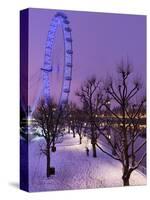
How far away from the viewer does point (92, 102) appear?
334 inches

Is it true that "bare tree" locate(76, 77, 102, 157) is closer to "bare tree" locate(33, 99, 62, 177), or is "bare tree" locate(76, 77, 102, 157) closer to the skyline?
the skyline

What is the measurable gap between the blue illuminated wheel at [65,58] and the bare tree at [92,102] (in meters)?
0.26

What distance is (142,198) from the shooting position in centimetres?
806

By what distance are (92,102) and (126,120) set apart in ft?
1.72

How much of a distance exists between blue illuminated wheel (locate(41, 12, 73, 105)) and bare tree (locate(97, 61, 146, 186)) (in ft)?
2.09

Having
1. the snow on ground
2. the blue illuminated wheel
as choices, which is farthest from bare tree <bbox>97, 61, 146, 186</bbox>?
the blue illuminated wheel

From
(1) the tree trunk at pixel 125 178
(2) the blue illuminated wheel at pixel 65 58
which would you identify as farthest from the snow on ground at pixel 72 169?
(2) the blue illuminated wheel at pixel 65 58

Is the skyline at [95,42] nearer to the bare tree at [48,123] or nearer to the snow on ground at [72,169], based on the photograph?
the bare tree at [48,123]

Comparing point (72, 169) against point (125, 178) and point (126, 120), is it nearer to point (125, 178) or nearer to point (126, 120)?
point (125, 178)

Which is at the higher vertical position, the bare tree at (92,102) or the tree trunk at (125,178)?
the bare tree at (92,102)

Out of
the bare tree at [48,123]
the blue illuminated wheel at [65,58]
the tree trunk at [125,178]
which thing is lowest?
the tree trunk at [125,178]

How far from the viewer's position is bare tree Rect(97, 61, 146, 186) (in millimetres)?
8625

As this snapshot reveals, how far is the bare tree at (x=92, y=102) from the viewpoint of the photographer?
27.6ft

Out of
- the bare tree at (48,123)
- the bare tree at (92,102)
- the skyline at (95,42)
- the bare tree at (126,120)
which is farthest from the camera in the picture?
the bare tree at (126,120)
